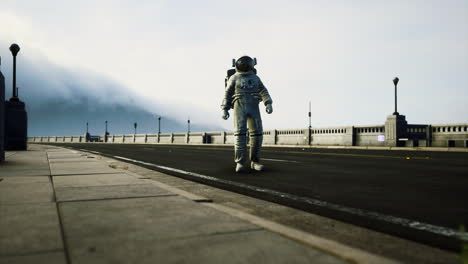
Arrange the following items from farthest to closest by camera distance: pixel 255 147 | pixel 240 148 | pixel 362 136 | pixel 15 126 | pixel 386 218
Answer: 1. pixel 362 136
2. pixel 15 126
3. pixel 255 147
4. pixel 240 148
5. pixel 386 218

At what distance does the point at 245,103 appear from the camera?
7051mm

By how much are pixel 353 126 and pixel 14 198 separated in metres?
27.8

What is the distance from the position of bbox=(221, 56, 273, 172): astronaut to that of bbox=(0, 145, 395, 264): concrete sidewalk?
3281 millimetres

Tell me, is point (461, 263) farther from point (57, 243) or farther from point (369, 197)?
point (57, 243)

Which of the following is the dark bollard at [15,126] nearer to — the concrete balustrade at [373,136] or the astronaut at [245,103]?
the astronaut at [245,103]

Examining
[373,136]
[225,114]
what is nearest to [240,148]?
[225,114]

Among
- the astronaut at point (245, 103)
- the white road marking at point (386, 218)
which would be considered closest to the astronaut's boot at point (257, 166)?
the astronaut at point (245, 103)

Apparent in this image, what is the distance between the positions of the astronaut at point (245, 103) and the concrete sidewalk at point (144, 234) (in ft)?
10.8

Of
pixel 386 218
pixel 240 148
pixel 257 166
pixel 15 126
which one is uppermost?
pixel 15 126

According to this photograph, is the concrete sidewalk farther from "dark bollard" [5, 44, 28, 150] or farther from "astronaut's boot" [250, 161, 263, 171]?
"dark bollard" [5, 44, 28, 150]

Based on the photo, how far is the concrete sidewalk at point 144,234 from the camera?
202cm

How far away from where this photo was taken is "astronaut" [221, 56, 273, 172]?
23.2 feet

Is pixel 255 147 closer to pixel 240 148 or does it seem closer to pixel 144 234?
pixel 240 148

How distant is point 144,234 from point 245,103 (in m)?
4.83
